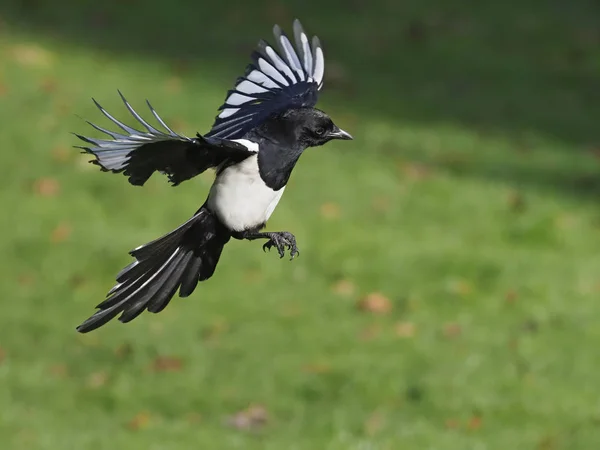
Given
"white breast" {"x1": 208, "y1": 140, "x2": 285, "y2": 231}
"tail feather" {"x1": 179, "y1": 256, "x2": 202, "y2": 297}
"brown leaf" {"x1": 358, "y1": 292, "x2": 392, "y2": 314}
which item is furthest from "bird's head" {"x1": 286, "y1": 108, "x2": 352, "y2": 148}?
"brown leaf" {"x1": 358, "y1": 292, "x2": 392, "y2": 314}

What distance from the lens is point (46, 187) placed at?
10531mm

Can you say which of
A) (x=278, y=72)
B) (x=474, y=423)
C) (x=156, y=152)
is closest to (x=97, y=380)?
(x=474, y=423)

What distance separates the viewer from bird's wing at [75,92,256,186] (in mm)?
3099

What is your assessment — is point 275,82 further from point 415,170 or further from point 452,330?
point 415,170

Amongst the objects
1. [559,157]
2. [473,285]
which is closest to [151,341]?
[473,285]

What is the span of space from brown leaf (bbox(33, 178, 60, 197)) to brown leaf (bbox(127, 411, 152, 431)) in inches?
126

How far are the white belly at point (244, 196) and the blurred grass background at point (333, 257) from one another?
154 inches

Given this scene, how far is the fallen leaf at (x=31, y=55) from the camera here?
42.6ft

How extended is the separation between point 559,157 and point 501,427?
5.14 meters

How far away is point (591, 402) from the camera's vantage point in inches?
314

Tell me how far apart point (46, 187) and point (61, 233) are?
0.82 metres

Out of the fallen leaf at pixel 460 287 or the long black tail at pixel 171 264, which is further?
the fallen leaf at pixel 460 287

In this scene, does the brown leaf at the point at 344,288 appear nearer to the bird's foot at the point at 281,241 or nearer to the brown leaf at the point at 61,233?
the brown leaf at the point at 61,233

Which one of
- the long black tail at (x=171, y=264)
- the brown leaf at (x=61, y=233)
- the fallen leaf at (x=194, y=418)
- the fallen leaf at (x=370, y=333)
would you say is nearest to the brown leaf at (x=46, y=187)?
the brown leaf at (x=61, y=233)
